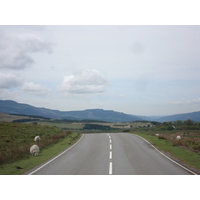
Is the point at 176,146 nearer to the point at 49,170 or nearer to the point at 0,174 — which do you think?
the point at 49,170

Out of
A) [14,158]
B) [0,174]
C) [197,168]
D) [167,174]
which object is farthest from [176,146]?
[0,174]

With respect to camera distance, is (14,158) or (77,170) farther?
(14,158)

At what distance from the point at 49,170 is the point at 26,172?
1114 millimetres

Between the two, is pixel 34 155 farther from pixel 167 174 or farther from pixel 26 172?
pixel 167 174

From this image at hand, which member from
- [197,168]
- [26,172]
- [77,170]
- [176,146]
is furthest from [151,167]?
[176,146]

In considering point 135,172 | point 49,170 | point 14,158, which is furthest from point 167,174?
point 14,158

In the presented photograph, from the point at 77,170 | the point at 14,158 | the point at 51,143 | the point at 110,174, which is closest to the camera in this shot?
the point at 110,174

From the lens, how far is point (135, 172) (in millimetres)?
10078

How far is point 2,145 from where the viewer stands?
2034 cm

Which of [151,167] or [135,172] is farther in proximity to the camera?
[151,167]

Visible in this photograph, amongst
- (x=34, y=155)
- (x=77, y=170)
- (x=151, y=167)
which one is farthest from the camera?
(x=34, y=155)

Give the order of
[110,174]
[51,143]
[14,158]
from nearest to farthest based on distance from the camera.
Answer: [110,174] < [14,158] < [51,143]

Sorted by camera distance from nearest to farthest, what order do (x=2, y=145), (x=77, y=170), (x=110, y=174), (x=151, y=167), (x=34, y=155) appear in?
(x=110, y=174) < (x=77, y=170) < (x=151, y=167) < (x=34, y=155) < (x=2, y=145)

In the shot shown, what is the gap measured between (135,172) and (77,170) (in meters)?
2.79
